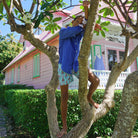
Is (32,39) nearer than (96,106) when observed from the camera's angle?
No

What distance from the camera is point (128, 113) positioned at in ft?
4.65

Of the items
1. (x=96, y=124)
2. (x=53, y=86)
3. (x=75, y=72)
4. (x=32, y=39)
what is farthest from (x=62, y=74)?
(x=96, y=124)

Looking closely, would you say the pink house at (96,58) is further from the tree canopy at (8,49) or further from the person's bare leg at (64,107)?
the tree canopy at (8,49)

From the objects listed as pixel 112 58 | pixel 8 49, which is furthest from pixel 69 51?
pixel 8 49

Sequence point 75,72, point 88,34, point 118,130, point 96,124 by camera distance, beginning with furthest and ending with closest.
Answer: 1. point 96,124
2. point 75,72
3. point 88,34
4. point 118,130

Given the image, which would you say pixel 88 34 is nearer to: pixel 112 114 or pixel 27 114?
pixel 27 114

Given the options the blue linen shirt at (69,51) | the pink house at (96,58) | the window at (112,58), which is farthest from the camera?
the window at (112,58)

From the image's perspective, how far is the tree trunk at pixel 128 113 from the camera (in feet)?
4.60

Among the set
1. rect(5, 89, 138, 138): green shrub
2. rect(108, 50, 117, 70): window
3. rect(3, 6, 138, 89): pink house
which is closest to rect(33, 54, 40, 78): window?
rect(3, 6, 138, 89): pink house

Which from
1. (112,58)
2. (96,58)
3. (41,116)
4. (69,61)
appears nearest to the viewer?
(69,61)

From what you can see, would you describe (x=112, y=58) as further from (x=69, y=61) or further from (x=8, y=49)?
(x=8, y=49)

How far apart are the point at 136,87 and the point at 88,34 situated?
80cm

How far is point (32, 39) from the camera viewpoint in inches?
123

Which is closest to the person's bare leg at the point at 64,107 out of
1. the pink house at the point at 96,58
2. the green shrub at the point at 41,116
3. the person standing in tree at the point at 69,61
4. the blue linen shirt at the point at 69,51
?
the person standing in tree at the point at 69,61
